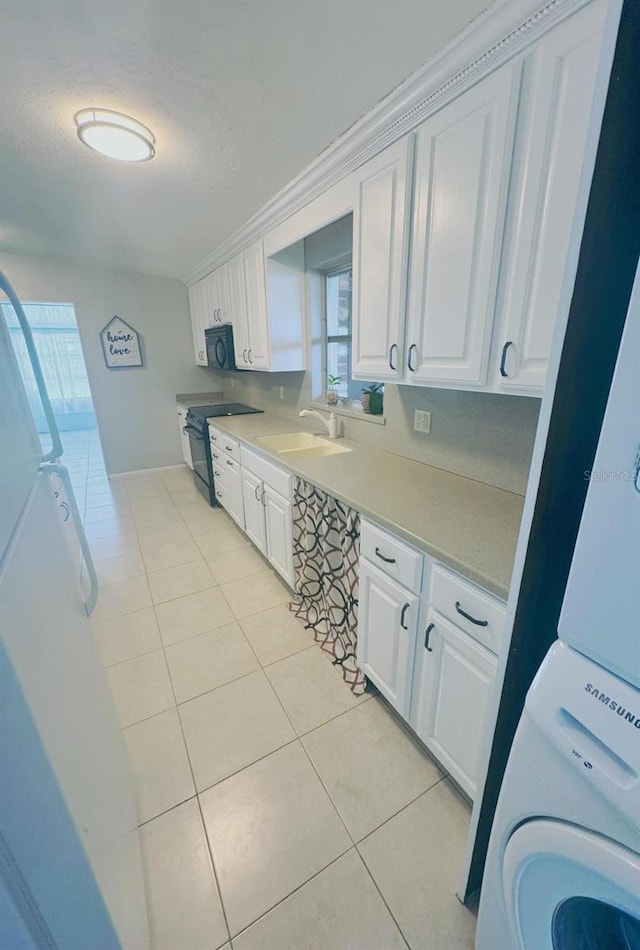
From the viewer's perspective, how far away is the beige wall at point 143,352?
12.8ft

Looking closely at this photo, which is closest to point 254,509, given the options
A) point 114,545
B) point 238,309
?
point 114,545

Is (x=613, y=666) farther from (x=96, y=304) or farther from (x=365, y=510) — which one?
(x=96, y=304)

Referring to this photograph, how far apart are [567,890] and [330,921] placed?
0.82 metres

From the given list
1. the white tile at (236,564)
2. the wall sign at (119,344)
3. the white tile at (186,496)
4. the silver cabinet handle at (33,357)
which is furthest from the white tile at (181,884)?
the wall sign at (119,344)

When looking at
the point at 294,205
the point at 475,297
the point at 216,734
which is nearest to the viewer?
the point at 475,297

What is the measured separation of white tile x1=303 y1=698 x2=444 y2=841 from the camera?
4.20 ft

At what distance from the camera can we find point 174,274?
4.27 meters

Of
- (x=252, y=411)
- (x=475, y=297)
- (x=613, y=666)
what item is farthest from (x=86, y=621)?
(x=252, y=411)

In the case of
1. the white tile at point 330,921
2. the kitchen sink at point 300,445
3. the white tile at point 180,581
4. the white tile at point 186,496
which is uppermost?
the kitchen sink at point 300,445

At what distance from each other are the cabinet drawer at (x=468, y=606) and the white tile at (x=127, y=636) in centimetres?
163

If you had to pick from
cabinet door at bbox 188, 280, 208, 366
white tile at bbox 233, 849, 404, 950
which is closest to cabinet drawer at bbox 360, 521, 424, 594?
white tile at bbox 233, 849, 404, 950

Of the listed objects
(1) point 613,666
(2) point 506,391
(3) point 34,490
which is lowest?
(1) point 613,666

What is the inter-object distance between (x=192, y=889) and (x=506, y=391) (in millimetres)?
1809

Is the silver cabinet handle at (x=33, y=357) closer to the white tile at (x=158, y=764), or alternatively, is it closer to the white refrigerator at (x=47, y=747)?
the white refrigerator at (x=47, y=747)
